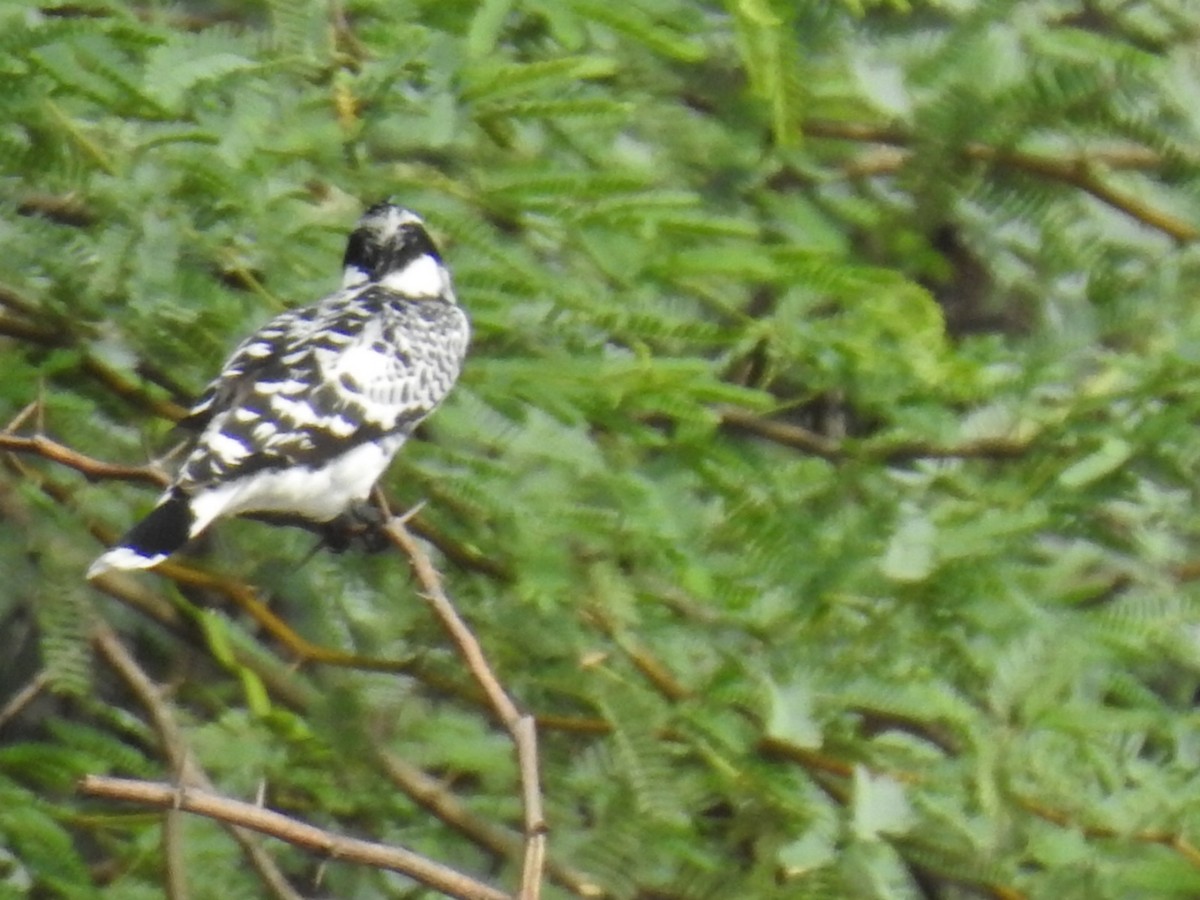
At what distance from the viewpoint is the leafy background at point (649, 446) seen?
3.05 meters

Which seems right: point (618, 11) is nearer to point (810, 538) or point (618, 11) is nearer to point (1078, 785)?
point (810, 538)

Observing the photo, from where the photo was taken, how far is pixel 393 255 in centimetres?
377

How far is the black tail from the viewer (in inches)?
114

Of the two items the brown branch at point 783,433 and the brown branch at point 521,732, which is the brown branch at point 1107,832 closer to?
the brown branch at point 783,433

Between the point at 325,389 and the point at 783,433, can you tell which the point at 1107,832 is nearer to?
the point at 783,433

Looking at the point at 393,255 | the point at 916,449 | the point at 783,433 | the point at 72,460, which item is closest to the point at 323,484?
the point at 393,255

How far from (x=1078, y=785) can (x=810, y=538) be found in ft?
1.89

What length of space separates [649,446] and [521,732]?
3.31ft

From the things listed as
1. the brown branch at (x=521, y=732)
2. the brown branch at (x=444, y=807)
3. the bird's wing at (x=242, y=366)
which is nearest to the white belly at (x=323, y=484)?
the bird's wing at (x=242, y=366)

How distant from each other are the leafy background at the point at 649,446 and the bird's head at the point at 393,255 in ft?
0.25

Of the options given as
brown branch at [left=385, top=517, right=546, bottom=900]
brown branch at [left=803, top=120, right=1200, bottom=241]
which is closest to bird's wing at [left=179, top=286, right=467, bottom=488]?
brown branch at [left=385, top=517, right=546, bottom=900]

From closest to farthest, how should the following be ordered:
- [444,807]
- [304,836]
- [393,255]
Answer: [304,836] → [444,807] → [393,255]

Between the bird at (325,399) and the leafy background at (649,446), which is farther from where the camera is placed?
the bird at (325,399)

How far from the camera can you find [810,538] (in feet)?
10.6
